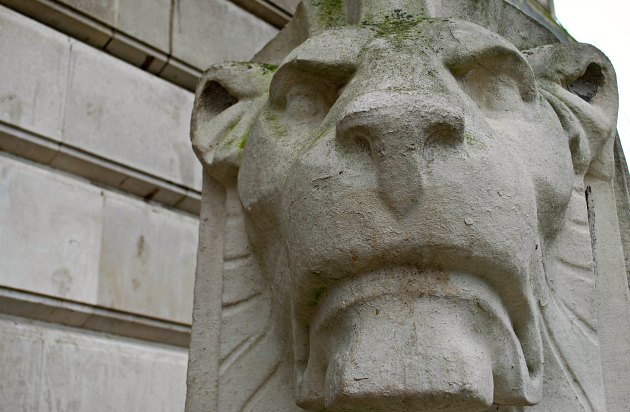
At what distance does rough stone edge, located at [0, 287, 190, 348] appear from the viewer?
2750 millimetres

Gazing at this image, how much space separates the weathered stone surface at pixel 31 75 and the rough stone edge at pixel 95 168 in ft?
0.12

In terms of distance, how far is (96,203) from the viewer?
120 inches

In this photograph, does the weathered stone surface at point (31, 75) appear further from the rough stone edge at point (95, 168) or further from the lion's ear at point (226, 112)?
the lion's ear at point (226, 112)

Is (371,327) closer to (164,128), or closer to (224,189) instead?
(224,189)

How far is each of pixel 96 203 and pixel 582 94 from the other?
1838 mm

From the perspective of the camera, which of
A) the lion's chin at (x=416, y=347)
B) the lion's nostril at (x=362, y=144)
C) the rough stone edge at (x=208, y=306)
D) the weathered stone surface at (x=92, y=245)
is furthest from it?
the weathered stone surface at (x=92, y=245)

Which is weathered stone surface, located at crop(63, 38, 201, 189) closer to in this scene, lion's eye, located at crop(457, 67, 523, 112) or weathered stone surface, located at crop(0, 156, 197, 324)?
weathered stone surface, located at crop(0, 156, 197, 324)

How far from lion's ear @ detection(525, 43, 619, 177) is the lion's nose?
0.44 metres

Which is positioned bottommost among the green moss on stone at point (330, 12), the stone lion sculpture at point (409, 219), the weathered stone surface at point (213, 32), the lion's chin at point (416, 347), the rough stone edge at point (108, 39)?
the lion's chin at point (416, 347)

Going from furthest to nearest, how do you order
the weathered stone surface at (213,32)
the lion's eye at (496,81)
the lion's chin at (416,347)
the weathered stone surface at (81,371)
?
1. the weathered stone surface at (213,32)
2. the weathered stone surface at (81,371)
3. the lion's eye at (496,81)
4. the lion's chin at (416,347)

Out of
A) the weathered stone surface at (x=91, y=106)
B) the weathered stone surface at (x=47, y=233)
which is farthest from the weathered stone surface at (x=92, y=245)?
the weathered stone surface at (x=91, y=106)

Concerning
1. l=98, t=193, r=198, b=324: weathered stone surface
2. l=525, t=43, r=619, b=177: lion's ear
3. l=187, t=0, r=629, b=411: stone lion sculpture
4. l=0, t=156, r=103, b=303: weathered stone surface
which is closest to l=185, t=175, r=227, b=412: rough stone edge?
l=187, t=0, r=629, b=411: stone lion sculpture

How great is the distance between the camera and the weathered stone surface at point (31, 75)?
2885mm

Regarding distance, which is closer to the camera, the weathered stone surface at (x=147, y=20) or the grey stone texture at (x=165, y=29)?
the grey stone texture at (x=165, y=29)
